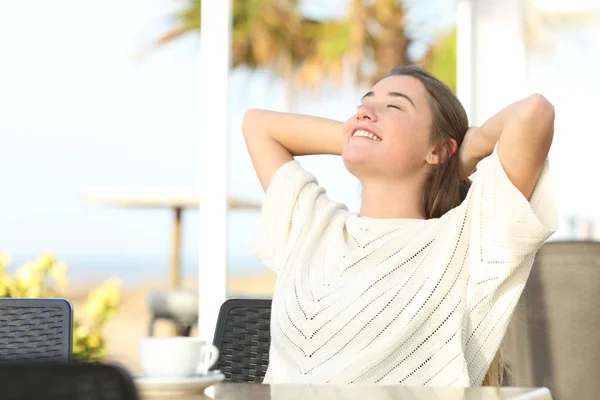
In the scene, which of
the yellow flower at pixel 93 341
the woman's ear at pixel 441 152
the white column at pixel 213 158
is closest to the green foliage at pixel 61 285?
the yellow flower at pixel 93 341

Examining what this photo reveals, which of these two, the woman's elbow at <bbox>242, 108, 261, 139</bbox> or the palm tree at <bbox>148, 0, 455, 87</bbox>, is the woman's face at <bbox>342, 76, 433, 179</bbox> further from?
the palm tree at <bbox>148, 0, 455, 87</bbox>

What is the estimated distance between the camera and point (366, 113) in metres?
2.06

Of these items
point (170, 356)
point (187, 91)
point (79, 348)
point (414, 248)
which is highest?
point (187, 91)

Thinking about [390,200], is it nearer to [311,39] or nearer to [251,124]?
[251,124]

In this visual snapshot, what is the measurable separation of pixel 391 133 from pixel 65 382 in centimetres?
154

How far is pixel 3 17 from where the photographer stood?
28.8 ft

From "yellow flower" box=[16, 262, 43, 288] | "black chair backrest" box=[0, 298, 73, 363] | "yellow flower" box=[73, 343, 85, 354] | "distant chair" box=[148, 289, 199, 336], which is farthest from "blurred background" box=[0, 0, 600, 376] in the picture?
"black chair backrest" box=[0, 298, 73, 363]

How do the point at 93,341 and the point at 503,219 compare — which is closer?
the point at 503,219

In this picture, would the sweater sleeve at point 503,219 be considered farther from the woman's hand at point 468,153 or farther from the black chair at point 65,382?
the black chair at point 65,382

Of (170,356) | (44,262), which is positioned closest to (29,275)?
(44,262)

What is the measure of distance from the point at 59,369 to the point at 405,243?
1.46m

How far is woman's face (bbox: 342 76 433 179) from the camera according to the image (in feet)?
6.63

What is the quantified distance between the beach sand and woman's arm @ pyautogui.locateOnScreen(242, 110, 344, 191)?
624 centimetres

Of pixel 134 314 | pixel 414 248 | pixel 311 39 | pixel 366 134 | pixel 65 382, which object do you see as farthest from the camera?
pixel 134 314
